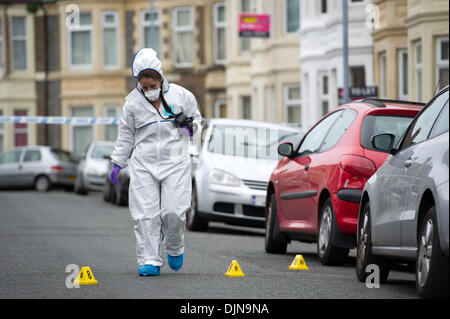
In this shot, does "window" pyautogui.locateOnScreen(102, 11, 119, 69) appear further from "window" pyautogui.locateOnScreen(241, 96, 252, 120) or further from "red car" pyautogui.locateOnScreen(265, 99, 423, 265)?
"red car" pyautogui.locateOnScreen(265, 99, 423, 265)

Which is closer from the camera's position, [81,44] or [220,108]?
[220,108]

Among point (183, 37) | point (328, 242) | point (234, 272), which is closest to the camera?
point (234, 272)

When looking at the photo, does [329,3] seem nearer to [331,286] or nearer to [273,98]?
[273,98]

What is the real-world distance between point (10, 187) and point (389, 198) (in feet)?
109

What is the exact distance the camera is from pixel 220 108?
169 feet

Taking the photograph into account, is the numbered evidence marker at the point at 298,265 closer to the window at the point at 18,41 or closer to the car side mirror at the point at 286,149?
the car side mirror at the point at 286,149

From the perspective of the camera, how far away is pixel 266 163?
1838cm

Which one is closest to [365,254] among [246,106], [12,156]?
[12,156]

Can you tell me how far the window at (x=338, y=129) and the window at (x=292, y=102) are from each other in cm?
2676

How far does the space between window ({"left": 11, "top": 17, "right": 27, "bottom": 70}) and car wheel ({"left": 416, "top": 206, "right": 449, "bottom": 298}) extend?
47.6m

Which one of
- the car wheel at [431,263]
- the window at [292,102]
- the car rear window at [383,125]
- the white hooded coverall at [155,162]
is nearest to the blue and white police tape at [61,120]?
the window at [292,102]

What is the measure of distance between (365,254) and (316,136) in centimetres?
326

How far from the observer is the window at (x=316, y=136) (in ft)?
41.3

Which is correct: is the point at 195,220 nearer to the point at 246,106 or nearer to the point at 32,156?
the point at 32,156
